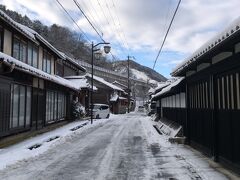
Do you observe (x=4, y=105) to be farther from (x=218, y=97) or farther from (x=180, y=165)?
(x=218, y=97)

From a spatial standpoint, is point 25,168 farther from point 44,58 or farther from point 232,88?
point 44,58

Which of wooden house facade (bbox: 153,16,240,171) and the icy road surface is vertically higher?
wooden house facade (bbox: 153,16,240,171)

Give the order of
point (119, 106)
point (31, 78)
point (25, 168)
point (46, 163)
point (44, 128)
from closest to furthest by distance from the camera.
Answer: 1. point (25, 168)
2. point (46, 163)
3. point (31, 78)
4. point (44, 128)
5. point (119, 106)

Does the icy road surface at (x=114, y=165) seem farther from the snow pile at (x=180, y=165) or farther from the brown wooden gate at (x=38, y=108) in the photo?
the brown wooden gate at (x=38, y=108)

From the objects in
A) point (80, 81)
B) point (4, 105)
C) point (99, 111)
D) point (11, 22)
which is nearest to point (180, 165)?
point (4, 105)

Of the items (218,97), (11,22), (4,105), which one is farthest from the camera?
(11,22)

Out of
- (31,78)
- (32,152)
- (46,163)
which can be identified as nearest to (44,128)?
(31,78)

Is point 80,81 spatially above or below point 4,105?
above

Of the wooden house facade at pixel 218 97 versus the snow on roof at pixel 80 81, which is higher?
the snow on roof at pixel 80 81

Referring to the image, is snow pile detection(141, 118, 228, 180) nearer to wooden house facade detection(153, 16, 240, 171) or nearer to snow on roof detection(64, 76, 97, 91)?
wooden house facade detection(153, 16, 240, 171)

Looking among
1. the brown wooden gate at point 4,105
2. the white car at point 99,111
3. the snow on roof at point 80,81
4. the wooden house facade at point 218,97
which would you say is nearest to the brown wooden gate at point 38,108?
the brown wooden gate at point 4,105

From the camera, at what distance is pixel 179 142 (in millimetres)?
17344

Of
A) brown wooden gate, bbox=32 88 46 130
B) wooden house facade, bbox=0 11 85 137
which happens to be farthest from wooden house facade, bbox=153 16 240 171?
brown wooden gate, bbox=32 88 46 130

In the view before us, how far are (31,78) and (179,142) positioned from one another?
9.55 metres
